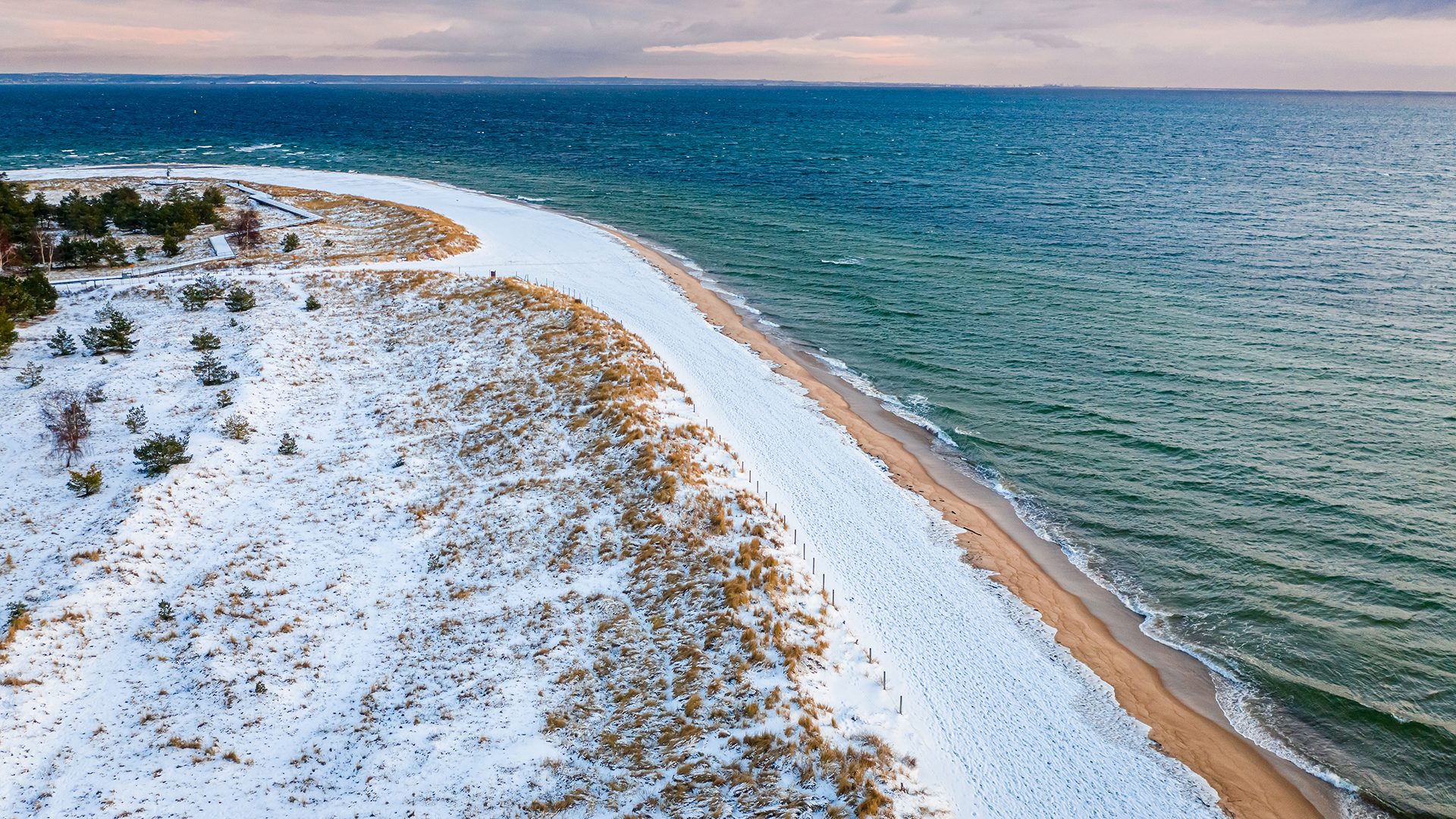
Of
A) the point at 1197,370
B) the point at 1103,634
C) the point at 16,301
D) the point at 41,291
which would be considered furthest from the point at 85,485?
the point at 1197,370

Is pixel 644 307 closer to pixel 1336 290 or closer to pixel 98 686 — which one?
pixel 98 686

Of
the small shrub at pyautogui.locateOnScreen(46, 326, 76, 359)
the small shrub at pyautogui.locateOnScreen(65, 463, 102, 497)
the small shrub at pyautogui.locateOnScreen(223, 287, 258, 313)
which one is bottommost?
the small shrub at pyautogui.locateOnScreen(65, 463, 102, 497)

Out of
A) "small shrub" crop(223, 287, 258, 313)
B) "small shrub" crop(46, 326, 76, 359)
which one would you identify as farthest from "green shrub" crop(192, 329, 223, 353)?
"small shrub" crop(46, 326, 76, 359)

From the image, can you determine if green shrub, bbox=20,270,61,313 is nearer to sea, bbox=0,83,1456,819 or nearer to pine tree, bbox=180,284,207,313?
pine tree, bbox=180,284,207,313

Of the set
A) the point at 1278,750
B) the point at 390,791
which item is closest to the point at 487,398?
the point at 390,791

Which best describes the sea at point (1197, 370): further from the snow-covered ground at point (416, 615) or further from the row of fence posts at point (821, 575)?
the snow-covered ground at point (416, 615)

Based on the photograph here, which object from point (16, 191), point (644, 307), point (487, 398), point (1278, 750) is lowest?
point (1278, 750)
